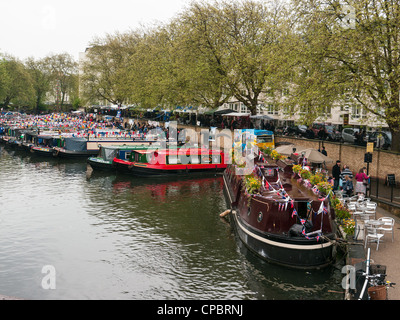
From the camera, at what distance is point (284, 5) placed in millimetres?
46969

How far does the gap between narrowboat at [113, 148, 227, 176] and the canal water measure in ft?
19.2

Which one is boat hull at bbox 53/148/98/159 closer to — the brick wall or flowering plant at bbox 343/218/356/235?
the brick wall

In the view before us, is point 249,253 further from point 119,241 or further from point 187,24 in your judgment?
point 187,24

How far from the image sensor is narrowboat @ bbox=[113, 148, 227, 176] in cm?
4053

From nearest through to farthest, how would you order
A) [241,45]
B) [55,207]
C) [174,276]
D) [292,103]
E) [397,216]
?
1. [174,276]
2. [397,216]
3. [55,207]
4. [292,103]
5. [241,45]

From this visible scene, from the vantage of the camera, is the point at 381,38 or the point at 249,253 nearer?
the point at 249,253

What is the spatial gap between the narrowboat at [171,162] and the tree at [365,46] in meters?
16.5

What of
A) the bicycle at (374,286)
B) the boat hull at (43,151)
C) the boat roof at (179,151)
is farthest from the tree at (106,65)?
the bicycle at (374,286)

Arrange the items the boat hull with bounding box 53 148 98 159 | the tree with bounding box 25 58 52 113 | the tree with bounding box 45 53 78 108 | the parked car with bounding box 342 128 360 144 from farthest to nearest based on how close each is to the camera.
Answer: the tree with bounding box 45 53 78 108
the tree with bounding box 25 58 52 113
the boat hull with bounding box 53 148 98 159
the parked car with bounding box 342 128 360 144

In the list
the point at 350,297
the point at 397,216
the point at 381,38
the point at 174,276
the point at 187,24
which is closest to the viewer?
the point at 350,297

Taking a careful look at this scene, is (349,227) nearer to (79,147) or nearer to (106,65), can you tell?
(79,147)

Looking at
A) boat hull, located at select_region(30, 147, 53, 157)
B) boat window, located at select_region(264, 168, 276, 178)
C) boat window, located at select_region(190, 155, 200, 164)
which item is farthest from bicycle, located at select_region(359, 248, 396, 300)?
boat hull, located at select_region(30, 147, 53, 157)
